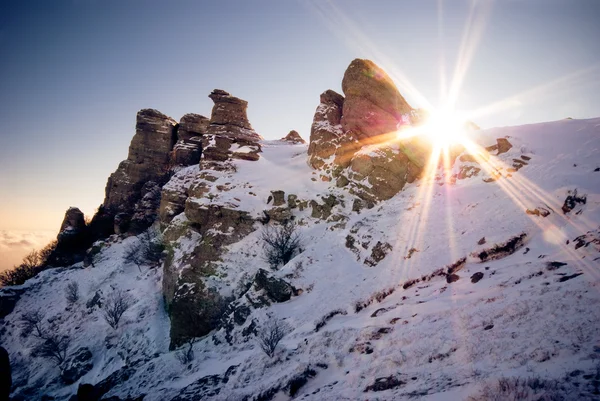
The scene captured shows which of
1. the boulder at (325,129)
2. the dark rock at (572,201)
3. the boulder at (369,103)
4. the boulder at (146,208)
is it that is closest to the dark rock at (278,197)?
the boulder at (325,129)

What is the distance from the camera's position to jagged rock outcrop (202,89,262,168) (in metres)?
44.2

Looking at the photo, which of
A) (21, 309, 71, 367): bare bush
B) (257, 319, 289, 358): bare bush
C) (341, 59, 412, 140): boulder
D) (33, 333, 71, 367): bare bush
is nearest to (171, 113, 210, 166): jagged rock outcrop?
(341, 59, 412, 140): boulder

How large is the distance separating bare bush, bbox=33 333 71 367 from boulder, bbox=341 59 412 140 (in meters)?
42.5

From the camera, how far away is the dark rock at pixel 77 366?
3012 centimetres

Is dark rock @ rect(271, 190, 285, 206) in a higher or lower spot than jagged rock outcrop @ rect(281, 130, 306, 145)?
lower

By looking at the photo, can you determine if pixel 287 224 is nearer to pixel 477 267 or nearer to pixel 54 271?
pixel 477 267

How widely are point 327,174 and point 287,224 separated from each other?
382 inches

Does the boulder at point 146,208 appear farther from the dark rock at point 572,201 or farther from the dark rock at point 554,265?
the dark rock at point 572,201

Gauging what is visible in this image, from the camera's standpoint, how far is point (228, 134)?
1858 inches

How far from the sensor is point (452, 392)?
8906mm

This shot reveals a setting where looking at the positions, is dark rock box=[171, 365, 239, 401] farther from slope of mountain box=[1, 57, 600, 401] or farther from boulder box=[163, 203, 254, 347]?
boulder box=[163, 203, 254, 347]

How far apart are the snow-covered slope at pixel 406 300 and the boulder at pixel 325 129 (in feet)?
12.8

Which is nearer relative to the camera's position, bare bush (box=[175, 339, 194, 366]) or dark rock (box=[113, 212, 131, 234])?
bare bush (box=[175, 339, 194, 366])

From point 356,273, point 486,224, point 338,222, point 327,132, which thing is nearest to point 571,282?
point 486,224
